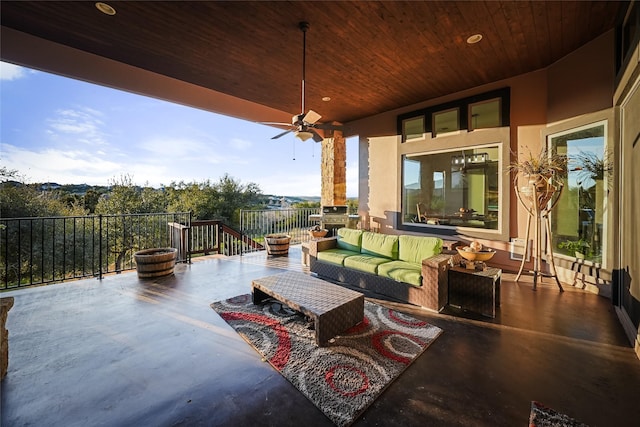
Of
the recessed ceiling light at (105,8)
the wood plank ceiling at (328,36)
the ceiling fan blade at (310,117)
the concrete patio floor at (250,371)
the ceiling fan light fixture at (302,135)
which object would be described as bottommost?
the concrete patio floor at (250,371)

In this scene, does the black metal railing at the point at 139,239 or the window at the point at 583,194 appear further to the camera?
the black metal railing at the point at 139,239

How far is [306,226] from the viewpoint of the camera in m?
8.29

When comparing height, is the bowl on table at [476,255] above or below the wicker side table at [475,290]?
above

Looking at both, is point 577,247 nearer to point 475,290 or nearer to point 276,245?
point 475,290

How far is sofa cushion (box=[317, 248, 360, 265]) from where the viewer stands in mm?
4070

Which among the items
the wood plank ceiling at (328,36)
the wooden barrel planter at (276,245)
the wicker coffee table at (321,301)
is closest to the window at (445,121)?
the wood plank ceiling at (328,36)

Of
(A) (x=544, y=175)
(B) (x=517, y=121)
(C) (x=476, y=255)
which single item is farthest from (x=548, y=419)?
(B) (x=517, y=121)

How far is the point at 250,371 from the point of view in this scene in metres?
2.01

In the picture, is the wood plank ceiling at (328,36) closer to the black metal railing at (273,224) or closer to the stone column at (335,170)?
the stone column at (335,170)

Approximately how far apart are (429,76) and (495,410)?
506cm

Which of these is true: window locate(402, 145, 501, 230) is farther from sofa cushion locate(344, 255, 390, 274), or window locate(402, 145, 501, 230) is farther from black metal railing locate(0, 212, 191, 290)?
black metal railing locate(0, 212, 191, 290)

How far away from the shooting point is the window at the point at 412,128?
19.8 feet

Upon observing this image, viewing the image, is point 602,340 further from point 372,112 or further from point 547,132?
point 372,112

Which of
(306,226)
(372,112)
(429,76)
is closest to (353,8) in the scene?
(429,76)
